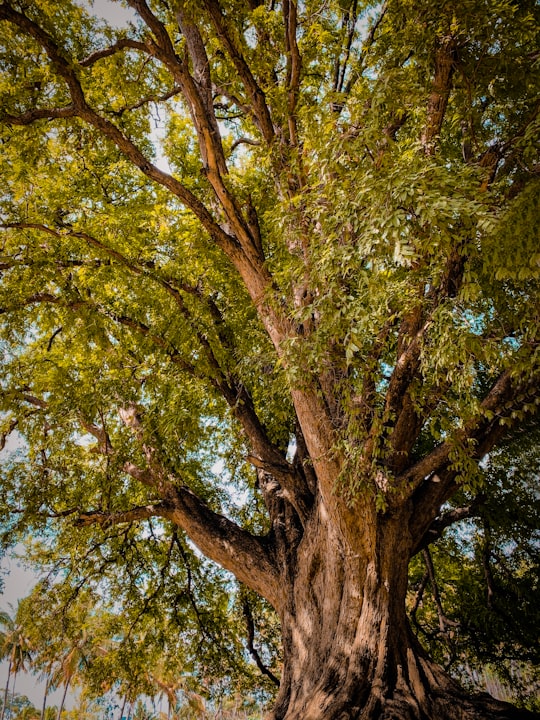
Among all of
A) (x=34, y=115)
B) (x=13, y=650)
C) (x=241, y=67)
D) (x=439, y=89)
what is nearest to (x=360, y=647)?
(x=439, y=89)

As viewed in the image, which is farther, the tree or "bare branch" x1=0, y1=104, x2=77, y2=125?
"bare branch" x1=0, y1=104, x2=77, y2=125

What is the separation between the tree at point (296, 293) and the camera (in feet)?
11.6

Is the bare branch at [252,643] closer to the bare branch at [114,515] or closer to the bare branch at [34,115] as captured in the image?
the bare branch at [114,515]

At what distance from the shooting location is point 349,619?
466cm

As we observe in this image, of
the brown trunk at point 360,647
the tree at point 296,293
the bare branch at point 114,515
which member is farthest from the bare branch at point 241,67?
the bare branch at point 114,515

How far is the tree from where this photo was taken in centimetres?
354

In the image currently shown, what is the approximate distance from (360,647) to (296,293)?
3.55 meters

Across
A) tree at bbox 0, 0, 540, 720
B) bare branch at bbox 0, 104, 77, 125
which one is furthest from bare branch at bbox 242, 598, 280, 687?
bare branch at bbox 0, 104, 77, 125

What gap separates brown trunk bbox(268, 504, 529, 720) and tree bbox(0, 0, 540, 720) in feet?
0.09

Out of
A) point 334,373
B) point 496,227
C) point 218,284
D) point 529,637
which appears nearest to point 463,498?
Result: point 529,637

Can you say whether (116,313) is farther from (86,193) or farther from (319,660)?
(319,660)

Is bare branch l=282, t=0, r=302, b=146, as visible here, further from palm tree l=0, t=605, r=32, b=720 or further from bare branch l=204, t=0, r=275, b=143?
palm tree l=0, t=605, r=32, b=720

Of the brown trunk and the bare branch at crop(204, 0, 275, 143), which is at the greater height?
the bare branch at crop(204, 0, 275, 143)

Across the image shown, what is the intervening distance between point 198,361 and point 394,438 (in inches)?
120
